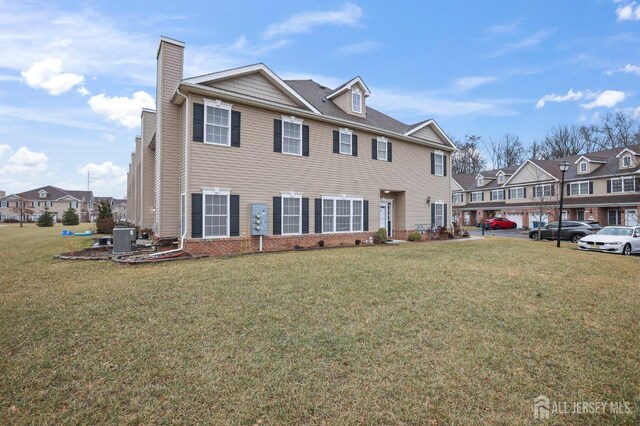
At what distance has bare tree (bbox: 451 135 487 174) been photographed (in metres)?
57.6

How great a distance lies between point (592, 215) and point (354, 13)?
32451mm

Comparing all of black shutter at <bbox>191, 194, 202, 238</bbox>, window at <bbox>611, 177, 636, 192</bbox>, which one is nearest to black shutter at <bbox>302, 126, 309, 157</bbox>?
black shutter at <bbox>191, 194, 202, 238</bbox>

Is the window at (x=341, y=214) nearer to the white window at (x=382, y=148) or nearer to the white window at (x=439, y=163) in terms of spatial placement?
the white window at (x=382, y=148)

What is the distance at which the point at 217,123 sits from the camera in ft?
39.6

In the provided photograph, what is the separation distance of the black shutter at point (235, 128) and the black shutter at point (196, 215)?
2.61 meters

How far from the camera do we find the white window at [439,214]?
21.1 metres

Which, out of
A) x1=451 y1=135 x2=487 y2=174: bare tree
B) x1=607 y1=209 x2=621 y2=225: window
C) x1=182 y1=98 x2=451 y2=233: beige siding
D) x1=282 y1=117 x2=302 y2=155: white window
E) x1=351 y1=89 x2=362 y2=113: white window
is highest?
x1=451 y1=135 x2=487 y2=174: bare tree

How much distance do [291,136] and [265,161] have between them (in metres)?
1.90

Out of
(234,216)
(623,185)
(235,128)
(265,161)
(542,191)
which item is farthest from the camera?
(542,191)

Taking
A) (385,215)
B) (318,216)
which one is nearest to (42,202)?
(318,216)

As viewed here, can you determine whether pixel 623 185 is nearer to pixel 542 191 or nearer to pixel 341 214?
pixel 542 191

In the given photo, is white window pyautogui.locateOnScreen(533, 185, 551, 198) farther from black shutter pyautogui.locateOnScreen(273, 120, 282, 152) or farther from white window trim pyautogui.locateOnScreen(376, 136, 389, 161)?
black shutter pyautogui.locateOnScreen(273, 120, 282, 152)

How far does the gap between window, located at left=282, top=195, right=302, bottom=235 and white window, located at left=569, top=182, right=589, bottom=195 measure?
34440 mm

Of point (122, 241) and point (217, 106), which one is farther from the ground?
point (217, 106)
